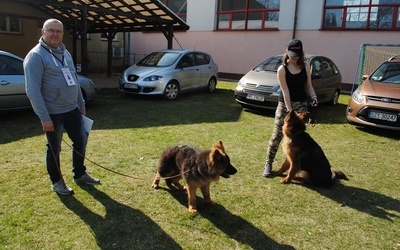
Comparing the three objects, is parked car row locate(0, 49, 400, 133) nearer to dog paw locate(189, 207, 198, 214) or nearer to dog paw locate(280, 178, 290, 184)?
dog paw locate(280, 178, 290, 184)

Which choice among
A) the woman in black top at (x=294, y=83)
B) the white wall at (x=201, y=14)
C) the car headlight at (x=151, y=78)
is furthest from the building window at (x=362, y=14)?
the woman in black top at (x=294, y=83)

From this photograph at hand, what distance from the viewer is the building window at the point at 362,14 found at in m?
14.4

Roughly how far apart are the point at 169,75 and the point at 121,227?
27.2 ft

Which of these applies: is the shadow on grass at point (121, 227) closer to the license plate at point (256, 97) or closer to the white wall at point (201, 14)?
the license plate at point (256, 97)

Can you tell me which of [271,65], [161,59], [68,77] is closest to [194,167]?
[68,77]

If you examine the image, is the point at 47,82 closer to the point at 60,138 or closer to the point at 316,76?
the point at 60,138

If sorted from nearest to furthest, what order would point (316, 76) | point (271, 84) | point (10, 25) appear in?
1. point (271, 84)
2. point (316, 76)
3. point (10, 25)

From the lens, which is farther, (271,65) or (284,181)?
(271,65)

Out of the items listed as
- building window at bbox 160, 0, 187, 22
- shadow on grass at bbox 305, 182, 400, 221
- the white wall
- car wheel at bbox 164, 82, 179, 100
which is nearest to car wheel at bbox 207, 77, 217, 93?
car wheel at bbox 164, 82, 179, 100

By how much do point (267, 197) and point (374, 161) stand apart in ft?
9.11

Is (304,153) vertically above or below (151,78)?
below

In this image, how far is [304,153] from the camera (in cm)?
455

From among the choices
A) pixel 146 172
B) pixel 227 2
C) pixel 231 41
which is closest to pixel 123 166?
pixel 146 172

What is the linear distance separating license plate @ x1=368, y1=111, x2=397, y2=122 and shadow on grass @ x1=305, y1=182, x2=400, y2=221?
3671 mm
